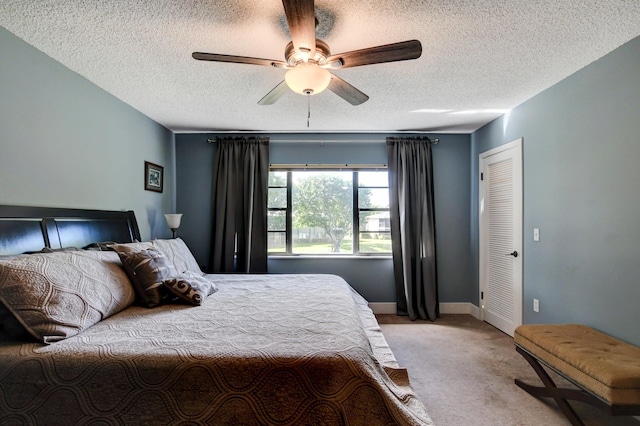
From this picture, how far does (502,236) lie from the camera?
352 cm

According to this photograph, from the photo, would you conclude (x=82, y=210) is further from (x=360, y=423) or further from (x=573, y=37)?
(x=573, y=37)

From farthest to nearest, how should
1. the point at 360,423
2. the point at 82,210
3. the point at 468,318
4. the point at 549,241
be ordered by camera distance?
the point at 468,318, the point at 549,241, the point at 82,210, the point at 360,423

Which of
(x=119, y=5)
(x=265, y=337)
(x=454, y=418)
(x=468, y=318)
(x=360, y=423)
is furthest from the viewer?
(x=468, y=318)

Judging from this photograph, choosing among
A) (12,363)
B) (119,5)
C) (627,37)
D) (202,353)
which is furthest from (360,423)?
(627,37)

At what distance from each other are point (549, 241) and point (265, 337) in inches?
106

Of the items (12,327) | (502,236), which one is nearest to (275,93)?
(12,327)

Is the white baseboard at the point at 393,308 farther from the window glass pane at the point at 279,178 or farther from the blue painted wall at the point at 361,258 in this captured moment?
the window glass pane at the point at 279,178

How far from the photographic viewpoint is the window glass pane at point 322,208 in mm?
4316

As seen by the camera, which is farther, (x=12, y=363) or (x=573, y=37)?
(x=573, y=37)

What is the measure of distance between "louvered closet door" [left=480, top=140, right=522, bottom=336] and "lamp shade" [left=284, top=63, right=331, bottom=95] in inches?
97.7

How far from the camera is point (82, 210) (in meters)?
2.49

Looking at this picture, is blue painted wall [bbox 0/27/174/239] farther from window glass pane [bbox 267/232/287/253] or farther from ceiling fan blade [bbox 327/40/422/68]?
ceiling fan blade [bbox 327/40/422/68]

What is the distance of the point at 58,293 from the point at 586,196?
3.54 m

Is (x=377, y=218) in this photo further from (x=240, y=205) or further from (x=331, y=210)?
(x=240, y=205)
